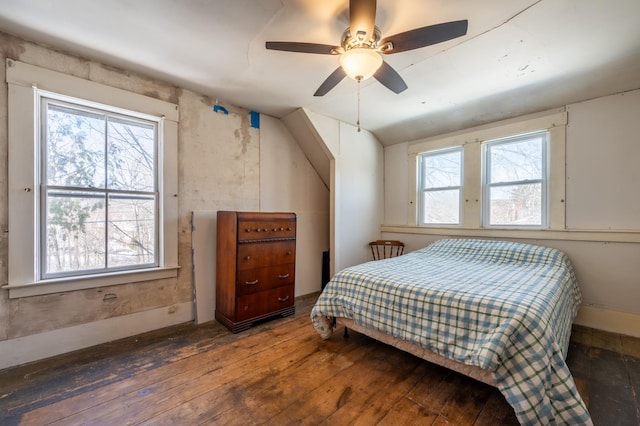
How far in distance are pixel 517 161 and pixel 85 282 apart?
460cm

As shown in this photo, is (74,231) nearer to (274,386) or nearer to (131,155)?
(131,155)

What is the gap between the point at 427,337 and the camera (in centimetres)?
168

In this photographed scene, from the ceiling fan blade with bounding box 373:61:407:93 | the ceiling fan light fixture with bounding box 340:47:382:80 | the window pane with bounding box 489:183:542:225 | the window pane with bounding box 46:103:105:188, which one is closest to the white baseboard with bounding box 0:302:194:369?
the window pane with bounding box 46:103:105:188

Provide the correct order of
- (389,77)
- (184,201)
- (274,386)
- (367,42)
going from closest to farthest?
(367,42) < (274,386) < (389,77) < (184,201)

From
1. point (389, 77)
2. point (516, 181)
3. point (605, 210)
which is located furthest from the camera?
point (516, 181)

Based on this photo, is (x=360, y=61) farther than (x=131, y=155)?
No

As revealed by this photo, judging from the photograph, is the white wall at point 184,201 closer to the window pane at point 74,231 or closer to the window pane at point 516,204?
the window pane at point 74,231

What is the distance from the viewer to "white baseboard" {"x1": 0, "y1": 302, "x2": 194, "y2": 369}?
1911mm

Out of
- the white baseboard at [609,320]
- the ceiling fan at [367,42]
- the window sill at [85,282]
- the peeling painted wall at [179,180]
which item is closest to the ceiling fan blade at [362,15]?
the ceiling fan at [367,42]

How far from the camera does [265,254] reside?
2723 mm

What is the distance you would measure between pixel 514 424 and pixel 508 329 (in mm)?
530

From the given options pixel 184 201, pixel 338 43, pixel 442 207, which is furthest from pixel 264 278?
pixel 442 207

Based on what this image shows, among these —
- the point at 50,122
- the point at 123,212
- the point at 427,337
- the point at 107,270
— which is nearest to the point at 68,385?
the point at 107,270

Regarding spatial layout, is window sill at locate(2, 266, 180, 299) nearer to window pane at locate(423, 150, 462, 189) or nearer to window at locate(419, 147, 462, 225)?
window at locate(419, 147, 462, 225)
